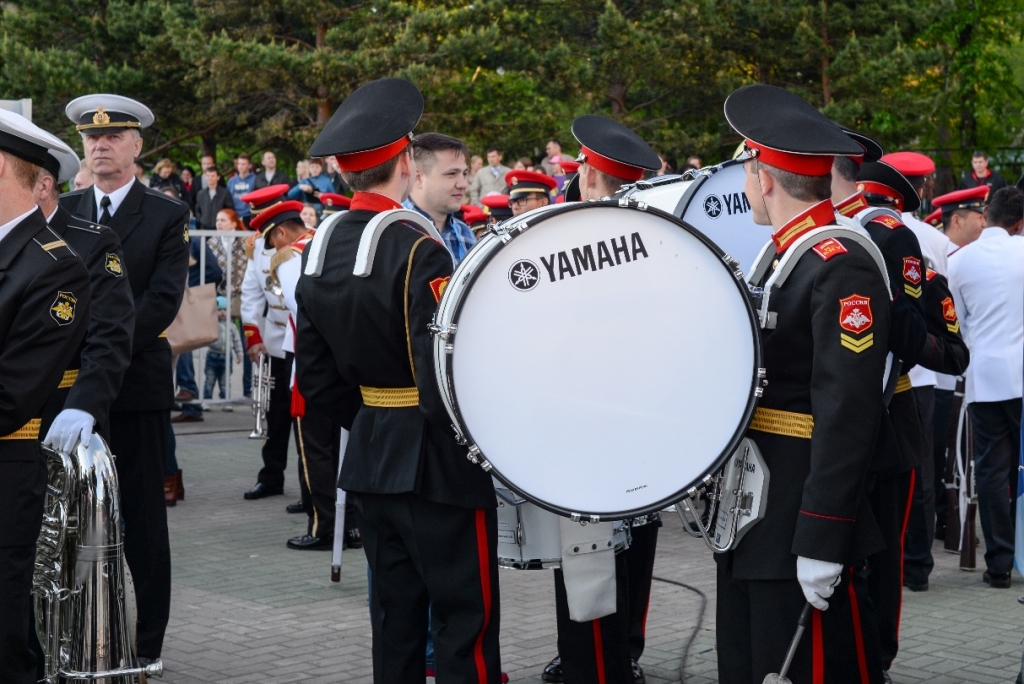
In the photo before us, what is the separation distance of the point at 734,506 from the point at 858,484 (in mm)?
377

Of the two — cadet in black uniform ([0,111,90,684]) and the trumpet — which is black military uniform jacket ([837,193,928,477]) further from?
the trumpet

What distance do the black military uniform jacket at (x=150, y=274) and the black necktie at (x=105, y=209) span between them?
1.5 inches

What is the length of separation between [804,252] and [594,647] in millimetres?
1819

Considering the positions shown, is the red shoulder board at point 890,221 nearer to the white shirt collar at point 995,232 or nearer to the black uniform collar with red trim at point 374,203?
the black uniform collar with red trim at point 374,203

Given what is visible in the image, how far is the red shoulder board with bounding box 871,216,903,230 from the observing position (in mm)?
5133

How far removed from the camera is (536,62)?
89.7 feet

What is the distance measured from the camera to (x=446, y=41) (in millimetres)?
25062

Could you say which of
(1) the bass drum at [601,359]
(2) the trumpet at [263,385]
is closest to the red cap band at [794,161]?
(1) the bass drum at [601,359]

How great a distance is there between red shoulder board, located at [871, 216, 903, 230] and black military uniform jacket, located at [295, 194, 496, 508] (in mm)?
2000

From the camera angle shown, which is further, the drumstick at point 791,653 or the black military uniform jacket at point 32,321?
the black military uniform jacket at point 32,321

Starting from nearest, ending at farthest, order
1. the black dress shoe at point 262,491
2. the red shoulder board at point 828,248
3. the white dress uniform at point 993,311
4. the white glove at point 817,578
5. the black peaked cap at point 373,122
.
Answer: the white glove at point 817,578 → the red shoulder board at point 828,248 → the black peaked cap at point 373,122 → the white dress uniform at point 993,311 → the black dress shoe at point 262,491

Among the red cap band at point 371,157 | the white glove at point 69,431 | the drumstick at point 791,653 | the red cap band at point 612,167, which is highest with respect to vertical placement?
the red cap band at point 612,167

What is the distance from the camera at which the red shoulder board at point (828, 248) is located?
362 cm

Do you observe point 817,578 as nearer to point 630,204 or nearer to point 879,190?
point 630,204
